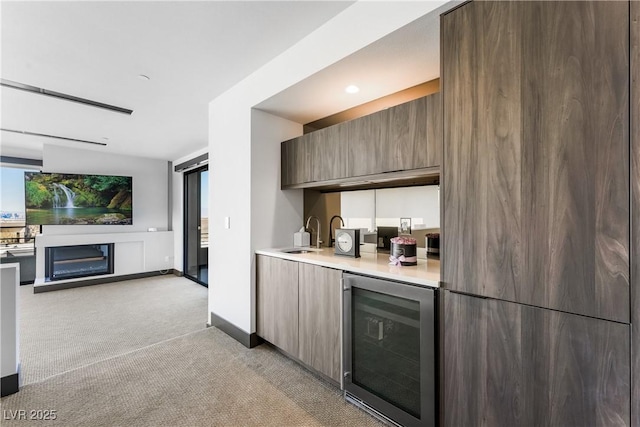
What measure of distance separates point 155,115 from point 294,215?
7.28 ft

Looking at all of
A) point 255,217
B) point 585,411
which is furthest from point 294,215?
point 585,411

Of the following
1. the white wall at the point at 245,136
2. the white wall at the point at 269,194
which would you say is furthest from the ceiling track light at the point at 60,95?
the white wall at the point at 269,194

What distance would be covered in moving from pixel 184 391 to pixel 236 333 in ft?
2.79

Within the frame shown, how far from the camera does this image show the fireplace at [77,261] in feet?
16.6

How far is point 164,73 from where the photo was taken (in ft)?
8.54

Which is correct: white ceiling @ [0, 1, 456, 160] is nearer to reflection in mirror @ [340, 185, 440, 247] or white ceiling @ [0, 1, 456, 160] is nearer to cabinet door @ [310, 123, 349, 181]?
cabinet door @ [310, 123, 349, 181]

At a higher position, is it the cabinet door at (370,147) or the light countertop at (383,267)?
the cabinet door at (370,147)

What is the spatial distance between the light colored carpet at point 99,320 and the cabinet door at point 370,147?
8.41 feet

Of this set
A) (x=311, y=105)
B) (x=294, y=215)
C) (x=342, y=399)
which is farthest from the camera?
(x=294, y=215)

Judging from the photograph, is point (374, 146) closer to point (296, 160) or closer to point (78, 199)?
point (296, 160)

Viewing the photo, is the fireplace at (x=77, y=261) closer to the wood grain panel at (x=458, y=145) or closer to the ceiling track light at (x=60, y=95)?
the ceiling track light at (x=60, y=95)

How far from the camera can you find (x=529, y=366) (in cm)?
120

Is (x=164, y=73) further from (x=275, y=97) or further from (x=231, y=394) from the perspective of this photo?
(x=231, y=394)

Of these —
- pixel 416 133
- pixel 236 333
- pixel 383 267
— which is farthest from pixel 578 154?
pixel 236 333
